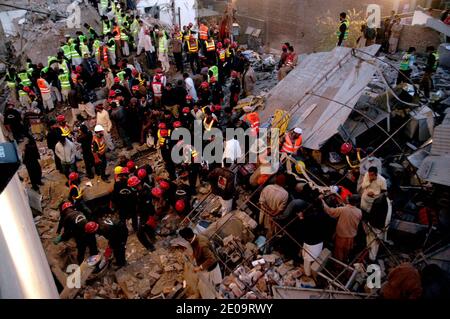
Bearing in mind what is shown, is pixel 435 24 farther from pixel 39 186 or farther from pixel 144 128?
pixel 39 186

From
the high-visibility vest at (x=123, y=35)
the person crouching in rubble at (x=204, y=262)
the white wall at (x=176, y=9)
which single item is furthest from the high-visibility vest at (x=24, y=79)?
the white wall at (x=176, y=9)

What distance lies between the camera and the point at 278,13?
19562 millimetres

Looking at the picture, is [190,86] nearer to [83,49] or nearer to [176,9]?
[83,49]

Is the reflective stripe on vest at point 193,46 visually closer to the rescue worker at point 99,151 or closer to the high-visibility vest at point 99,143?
the rescue worker at point 99,151

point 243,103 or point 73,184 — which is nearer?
point 73,184

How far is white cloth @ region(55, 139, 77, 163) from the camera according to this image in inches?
384

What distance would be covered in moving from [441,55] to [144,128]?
428 inches

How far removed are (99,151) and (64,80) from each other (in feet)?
14.4

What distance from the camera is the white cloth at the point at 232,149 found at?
8734mm

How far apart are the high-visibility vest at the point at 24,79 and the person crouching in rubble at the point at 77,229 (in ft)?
23.5

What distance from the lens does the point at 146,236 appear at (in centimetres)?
844

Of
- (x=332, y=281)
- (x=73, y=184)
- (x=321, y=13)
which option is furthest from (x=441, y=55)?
(x=73, y=184)

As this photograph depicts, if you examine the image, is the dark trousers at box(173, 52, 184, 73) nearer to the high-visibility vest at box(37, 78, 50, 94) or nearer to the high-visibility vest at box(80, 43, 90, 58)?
the high-visibility vest at box(80, 43, 90, 58)

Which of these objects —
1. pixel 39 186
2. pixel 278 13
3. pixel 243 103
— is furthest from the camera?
pixel 278 13
